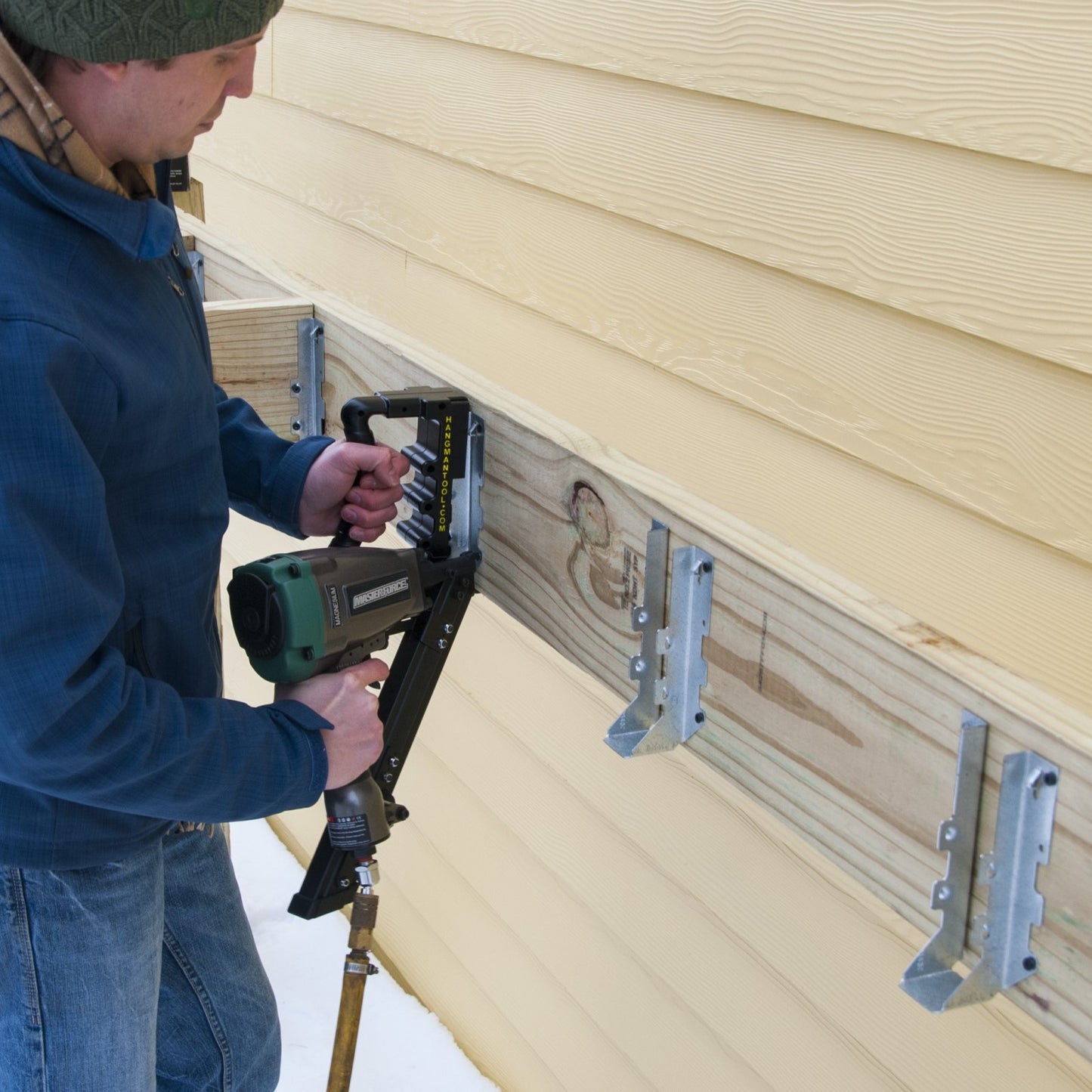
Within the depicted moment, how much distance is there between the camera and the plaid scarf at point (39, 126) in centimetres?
114

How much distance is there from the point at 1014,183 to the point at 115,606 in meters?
0.97

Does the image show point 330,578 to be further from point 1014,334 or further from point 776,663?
point 1014,334

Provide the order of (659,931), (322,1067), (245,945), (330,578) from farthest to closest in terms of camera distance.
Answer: (322,1067) < (659,931) < (245,945) < (330,578)

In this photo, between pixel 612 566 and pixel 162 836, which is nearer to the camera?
pixel 612 566

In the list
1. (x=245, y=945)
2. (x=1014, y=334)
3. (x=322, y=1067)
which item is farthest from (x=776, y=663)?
(x=322, y=1067)

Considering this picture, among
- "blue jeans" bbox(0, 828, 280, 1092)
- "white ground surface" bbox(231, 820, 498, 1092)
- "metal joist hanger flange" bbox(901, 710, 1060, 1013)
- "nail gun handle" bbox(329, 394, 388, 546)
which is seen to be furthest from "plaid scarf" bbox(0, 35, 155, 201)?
"white ground surface" bbox(231, 820, 498, 1092)

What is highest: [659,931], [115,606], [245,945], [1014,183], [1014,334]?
[1014,183]

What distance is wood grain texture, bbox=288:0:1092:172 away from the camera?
1.26 metres

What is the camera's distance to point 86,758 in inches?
48.7

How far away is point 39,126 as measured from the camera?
117cm

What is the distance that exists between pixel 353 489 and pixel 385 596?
0.66 feet

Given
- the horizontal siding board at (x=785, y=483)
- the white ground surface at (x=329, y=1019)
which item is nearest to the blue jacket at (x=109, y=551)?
the horizontal siding board at (x=785, y=483)

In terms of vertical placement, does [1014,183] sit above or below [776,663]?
above

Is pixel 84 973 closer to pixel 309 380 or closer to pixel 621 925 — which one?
pixel 309 380
